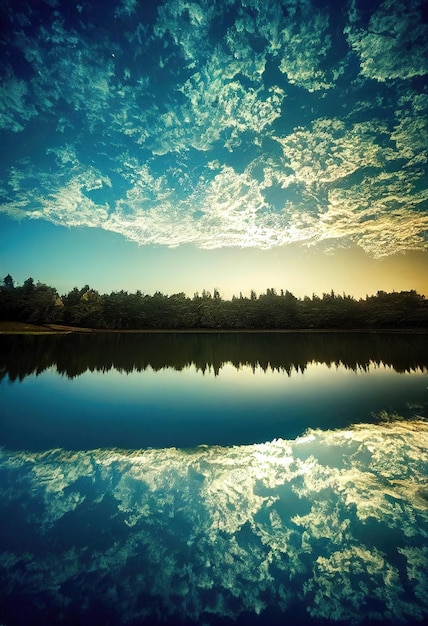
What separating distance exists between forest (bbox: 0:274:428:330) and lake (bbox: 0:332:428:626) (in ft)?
Result: 337

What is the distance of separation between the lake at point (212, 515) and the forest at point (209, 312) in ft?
337

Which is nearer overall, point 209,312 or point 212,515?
point 212,515

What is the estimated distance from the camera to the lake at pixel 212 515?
151 inches

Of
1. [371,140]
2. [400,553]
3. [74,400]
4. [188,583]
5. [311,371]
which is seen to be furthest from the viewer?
[371,140]

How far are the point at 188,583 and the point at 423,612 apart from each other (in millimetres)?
3383

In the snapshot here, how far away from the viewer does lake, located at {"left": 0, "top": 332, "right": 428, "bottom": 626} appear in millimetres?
3836

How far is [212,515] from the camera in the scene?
5641 mm

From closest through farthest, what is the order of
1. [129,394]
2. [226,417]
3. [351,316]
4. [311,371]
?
1. [226,417]
2. [129,394]
3. [311,371]
4. [351,316]

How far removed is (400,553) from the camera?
4.65 meters

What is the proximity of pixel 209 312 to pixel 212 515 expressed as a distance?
110m

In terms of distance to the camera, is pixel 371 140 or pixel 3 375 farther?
pixel 371 140

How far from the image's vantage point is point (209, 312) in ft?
381

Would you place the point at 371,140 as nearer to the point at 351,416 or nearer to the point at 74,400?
the point at 351,416

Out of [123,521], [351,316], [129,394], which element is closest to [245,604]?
[123,521]
